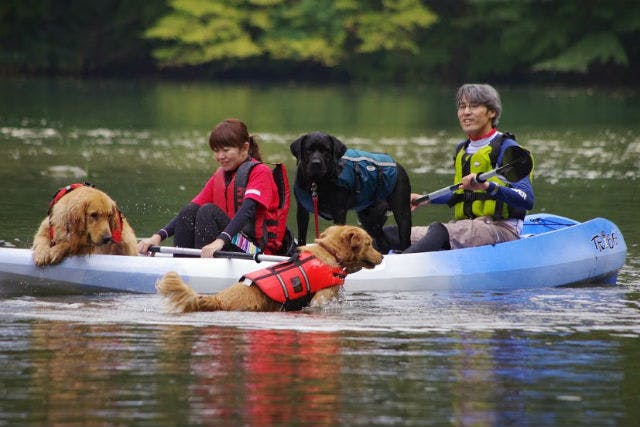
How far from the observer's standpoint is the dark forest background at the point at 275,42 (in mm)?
50000

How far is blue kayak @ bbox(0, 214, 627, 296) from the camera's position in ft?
30.1

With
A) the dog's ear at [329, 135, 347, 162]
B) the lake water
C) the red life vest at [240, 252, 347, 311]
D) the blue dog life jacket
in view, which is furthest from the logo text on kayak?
the red life vest at [240, 252, 347, 311]

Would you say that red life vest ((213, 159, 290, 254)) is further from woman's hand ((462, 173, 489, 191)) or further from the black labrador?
woman's hand ((462, 173, 489, 191))

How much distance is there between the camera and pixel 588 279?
405 inches

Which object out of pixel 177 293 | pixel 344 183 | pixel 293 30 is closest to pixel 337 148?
pixel 344 183

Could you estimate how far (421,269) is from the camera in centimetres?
957

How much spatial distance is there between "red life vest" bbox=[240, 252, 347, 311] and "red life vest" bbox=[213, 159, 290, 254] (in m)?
1.04

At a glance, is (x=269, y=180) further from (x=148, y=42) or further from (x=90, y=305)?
(x=148, y=42)

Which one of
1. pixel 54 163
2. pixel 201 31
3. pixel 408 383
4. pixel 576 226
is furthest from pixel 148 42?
pixel 408 383

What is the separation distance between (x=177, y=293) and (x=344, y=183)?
78.0 inches

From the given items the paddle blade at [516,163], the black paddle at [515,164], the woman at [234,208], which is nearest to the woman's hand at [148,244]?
the woman at [234,208]

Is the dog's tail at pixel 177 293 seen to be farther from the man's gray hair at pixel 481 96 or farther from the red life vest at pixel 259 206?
the man's gray hair at pixel 481 96

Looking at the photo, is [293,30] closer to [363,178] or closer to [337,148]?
[363,178]

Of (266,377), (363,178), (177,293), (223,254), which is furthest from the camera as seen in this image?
(363,178)
